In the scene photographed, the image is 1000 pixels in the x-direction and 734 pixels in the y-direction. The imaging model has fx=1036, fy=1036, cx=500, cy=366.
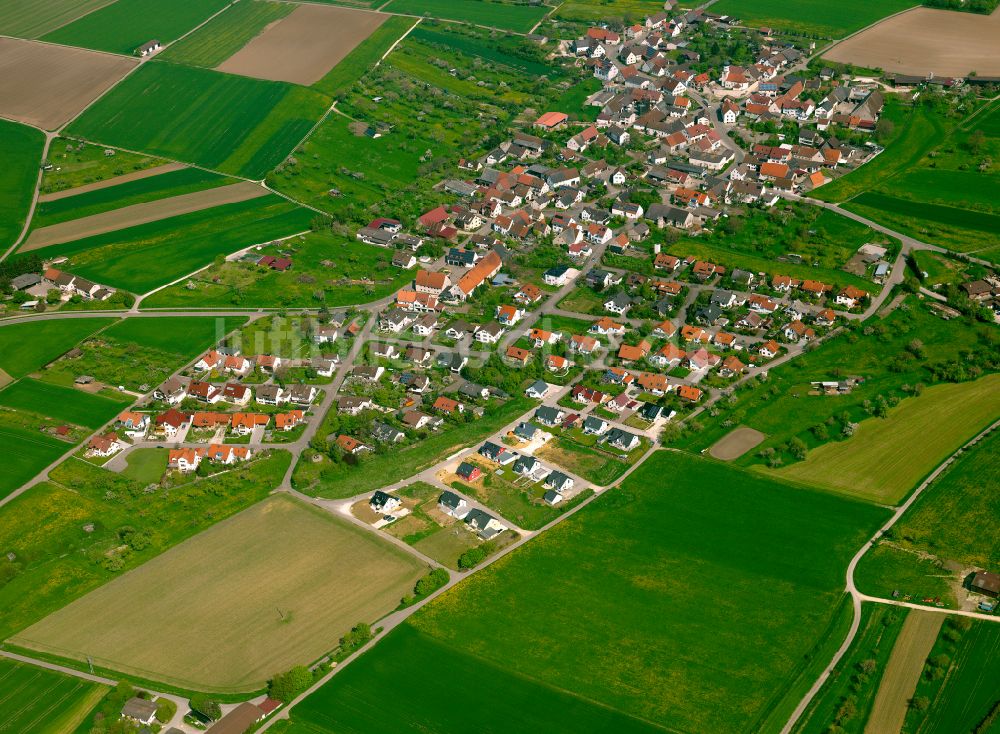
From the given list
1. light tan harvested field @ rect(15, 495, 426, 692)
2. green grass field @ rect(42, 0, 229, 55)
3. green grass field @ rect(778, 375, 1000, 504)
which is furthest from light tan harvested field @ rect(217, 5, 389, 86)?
green grass field @ rect(778, 375, 1000, 504)

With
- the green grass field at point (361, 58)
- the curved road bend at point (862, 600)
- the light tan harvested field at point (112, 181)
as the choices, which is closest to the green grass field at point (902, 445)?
the curved road bend at point (862, 600)

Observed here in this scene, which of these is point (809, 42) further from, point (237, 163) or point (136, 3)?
point (136, 3)

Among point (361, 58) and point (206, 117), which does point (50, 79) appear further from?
point (361, 58)

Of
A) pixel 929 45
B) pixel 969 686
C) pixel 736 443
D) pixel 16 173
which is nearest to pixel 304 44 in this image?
pixel 16 173

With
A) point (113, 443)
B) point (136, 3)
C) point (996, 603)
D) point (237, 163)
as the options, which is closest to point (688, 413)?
point (996, 603)

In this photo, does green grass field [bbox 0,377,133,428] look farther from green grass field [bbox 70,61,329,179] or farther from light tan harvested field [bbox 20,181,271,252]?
green grass field [bbox 70,61,329,179]

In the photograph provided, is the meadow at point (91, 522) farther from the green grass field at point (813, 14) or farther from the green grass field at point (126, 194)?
the green grass field at point (813, 14)
